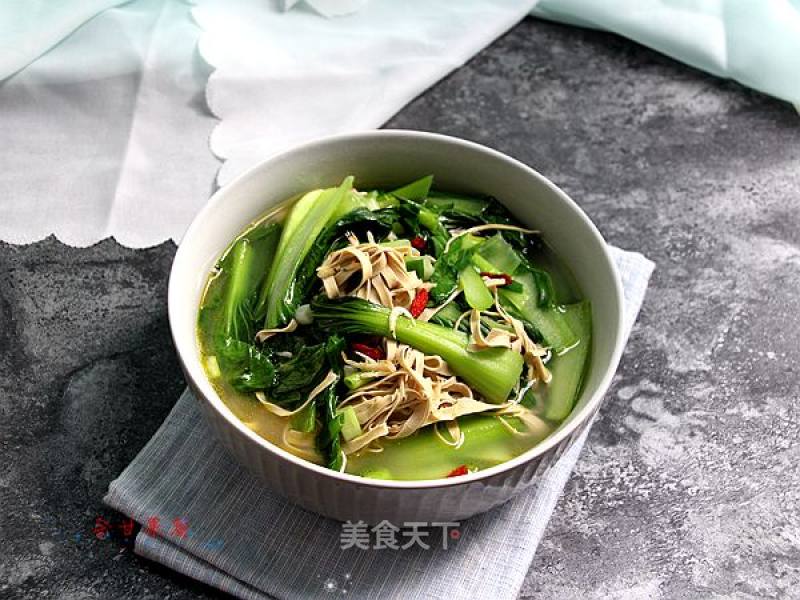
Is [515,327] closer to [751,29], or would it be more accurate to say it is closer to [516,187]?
[516,187]

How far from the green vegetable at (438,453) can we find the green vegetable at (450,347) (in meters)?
0.06

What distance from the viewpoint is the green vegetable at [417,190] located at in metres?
2.31

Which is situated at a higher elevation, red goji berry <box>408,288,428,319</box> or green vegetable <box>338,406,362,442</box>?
red goji berry <box>408,288,428,319</box>

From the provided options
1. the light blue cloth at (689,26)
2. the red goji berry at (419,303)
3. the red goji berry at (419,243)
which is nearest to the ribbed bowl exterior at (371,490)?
the red goji berry at (419,303)

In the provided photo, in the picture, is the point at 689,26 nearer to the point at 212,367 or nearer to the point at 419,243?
the point at 419,243

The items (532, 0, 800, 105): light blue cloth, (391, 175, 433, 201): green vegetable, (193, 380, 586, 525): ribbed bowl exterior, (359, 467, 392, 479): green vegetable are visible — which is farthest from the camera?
(532, 0, 800, 105): light blue cloth

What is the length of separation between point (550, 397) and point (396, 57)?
143 centimetres

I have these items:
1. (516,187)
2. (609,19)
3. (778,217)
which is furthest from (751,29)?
(516,187)

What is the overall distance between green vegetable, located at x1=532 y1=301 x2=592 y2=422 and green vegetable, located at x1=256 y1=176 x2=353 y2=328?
52cm

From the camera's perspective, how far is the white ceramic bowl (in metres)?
1.84

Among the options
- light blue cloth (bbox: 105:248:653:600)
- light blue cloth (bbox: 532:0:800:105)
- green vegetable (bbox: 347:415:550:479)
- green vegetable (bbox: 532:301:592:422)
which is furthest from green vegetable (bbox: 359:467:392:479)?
light blue cloth (bbox: 532:0:800:105)

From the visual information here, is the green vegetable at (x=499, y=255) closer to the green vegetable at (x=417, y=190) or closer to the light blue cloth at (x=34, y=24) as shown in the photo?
the green vegetable at (x=417, y=190)

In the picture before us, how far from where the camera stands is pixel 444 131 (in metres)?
3.02

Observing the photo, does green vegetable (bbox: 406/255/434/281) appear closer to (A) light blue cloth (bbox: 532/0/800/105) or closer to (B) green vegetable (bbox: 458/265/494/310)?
(B) green vegetable (bbox: 458/265/494/310)
